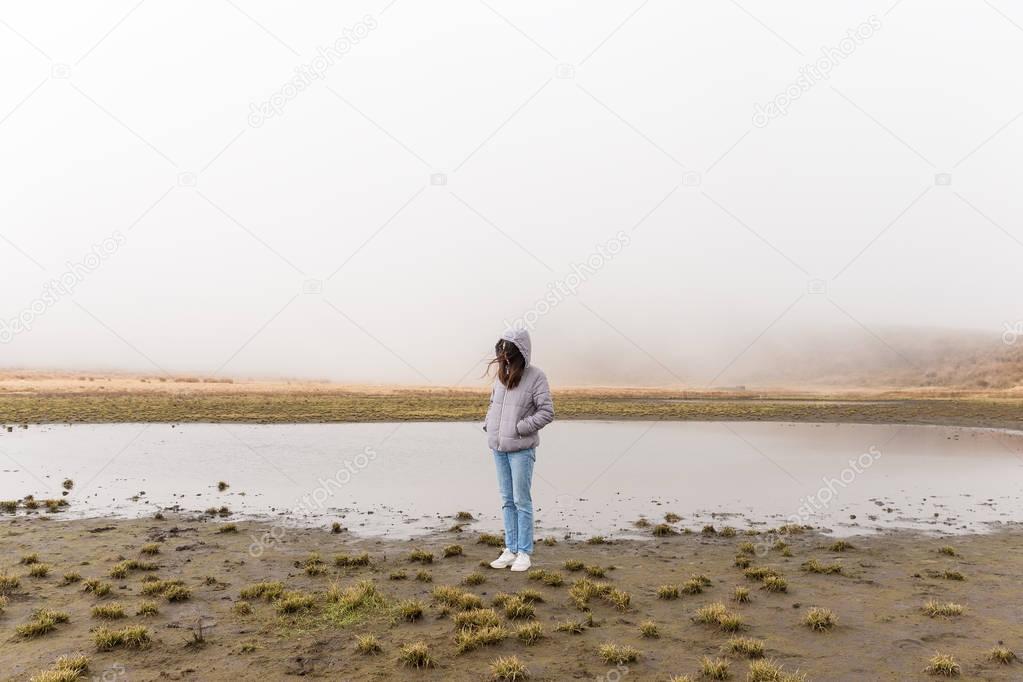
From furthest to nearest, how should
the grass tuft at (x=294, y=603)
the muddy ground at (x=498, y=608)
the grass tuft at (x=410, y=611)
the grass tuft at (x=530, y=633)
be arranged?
the grass tuft at (x=294, y=603) → the grass tuft at (x=410, y=611) → the grass tuft at (x=530, y=633) → the muddy ground at (x=498, y=608)

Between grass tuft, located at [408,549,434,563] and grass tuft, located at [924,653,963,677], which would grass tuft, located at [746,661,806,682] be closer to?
grass tuft, located at [924,653,963,677]

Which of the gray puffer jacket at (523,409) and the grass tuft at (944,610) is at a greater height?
the gray puffer jacket at (523,409)

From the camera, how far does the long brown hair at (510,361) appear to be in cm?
1029

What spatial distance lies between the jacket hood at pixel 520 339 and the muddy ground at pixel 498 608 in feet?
12.5

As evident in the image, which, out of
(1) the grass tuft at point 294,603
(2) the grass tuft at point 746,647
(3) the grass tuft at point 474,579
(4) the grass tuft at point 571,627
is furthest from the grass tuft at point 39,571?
(2) the grass tuft at point 746,647

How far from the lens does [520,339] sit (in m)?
10.2

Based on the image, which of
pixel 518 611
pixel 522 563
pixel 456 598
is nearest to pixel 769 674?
pixel 518 611

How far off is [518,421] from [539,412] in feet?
1.27

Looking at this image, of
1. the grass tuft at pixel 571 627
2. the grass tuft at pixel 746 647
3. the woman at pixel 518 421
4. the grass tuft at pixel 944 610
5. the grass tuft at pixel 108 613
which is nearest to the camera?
the grass tuft at pixel 746 647

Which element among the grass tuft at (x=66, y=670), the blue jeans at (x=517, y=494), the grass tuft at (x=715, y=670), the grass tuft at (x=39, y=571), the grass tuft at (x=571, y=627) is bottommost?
the grass tuft at (x=39, y=571)

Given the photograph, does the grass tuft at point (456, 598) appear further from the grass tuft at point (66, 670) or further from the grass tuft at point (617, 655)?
the grass tuft at point (66, 670)

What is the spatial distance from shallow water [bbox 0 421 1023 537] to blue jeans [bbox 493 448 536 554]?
320cm

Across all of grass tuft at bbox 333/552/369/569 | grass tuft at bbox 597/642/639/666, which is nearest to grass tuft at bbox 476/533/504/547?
grass tuft at bbox 333/552/369/569

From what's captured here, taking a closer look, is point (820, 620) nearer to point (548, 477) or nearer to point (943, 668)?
point (943, 668)
